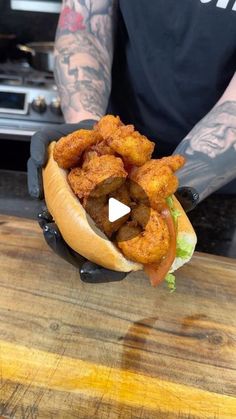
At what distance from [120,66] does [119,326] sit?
1298 millimetres

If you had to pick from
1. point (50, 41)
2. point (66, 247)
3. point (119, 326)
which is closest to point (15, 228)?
point (66, 247)

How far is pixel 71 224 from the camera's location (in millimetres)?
1397

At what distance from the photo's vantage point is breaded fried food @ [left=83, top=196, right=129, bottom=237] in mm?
1350

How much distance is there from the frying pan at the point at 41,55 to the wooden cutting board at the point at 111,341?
1.69 m

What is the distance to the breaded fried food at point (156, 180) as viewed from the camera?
1351 millimetres

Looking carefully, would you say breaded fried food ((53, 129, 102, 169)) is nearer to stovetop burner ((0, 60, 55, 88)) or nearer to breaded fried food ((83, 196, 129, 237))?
breaded fried food ((83, 196, 129, 237))

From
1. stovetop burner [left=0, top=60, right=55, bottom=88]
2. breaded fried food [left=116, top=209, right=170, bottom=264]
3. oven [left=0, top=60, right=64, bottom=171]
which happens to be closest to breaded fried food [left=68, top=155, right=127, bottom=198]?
breaded fried food [left=116, top=209, right=170, bottom=264]

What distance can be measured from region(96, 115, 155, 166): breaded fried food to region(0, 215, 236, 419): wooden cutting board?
1.51 feet

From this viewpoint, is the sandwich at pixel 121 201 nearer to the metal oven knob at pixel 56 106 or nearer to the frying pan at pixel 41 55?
the metal oven knob at pixel 56 106

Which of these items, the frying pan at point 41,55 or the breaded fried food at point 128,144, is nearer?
the breaded fried food at point 128,144

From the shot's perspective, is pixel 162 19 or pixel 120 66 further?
pixel 120 66

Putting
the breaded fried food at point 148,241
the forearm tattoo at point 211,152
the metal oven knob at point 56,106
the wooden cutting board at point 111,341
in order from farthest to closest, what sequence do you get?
the metal oven knob at point 56,106, the forearm tattoo at point 211,152, the breaded fried food at point 148,241, the wooden cutting board at point 111,341

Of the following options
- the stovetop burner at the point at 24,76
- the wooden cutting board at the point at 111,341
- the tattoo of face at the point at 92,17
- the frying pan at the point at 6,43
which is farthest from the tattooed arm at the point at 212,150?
the frying pan at the point at 6,43

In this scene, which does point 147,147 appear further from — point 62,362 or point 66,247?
point 62,362
